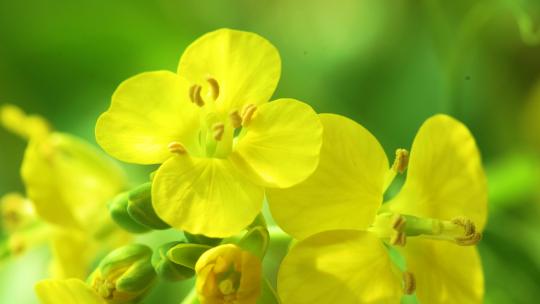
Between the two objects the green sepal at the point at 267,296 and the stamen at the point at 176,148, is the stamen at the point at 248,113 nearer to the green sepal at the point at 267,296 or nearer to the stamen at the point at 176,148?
the stamen at the point at 176,148

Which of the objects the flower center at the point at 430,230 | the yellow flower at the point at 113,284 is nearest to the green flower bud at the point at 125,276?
the yellow flower at the point at 113,284

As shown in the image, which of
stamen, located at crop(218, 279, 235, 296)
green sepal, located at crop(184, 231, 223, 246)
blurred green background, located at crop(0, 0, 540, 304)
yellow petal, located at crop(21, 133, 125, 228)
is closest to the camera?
stamen, located at crop(218, 279, 235, 296)

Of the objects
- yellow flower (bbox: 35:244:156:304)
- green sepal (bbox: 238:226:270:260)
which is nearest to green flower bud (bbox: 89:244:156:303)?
yellow flower (bbox: 35:244:156:304)

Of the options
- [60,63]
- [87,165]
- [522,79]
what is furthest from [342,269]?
[60,63]

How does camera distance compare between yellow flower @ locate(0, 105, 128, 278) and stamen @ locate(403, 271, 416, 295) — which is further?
yellow flower @ locate(0, 105, 128, 278)

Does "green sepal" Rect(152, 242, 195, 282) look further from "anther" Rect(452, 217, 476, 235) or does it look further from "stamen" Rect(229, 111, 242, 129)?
"anther" Rect(452, 217, 476, 235)

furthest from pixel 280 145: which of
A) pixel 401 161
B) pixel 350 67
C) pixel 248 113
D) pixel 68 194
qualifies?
pixel 350 67

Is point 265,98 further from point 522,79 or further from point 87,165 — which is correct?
point 522,79
